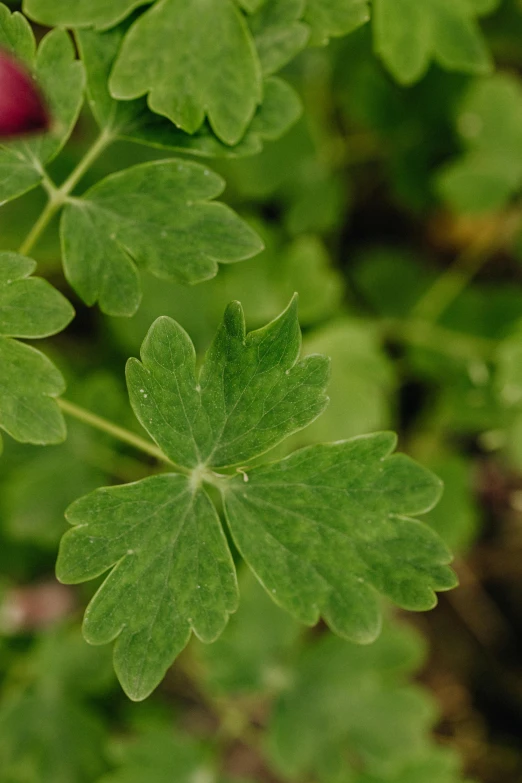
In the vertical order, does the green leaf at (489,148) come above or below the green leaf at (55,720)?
above

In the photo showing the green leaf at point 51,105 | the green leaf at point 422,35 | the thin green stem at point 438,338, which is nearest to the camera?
the green leaf at point 51,105

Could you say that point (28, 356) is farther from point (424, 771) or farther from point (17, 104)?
point (424, 771)

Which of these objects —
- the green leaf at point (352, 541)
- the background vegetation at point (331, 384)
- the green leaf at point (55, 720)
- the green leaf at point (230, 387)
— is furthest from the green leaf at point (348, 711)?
the green leaf at point (230, 387)

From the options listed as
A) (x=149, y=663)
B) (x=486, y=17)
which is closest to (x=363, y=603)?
(x=149, y=663)

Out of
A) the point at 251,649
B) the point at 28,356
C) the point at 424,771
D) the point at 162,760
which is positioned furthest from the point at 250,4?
the point at 424,771

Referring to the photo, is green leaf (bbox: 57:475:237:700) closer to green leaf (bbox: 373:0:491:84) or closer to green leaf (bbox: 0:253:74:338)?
green leaf (bbox: 0:253:74:338)

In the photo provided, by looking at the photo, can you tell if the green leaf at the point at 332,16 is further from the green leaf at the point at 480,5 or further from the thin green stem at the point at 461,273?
the thin green stem at the point at 461,273

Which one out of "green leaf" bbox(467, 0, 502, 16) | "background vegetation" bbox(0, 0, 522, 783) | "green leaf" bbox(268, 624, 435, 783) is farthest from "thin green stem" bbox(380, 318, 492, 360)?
"green leaf" bbox(467, 0, 502, 16)
